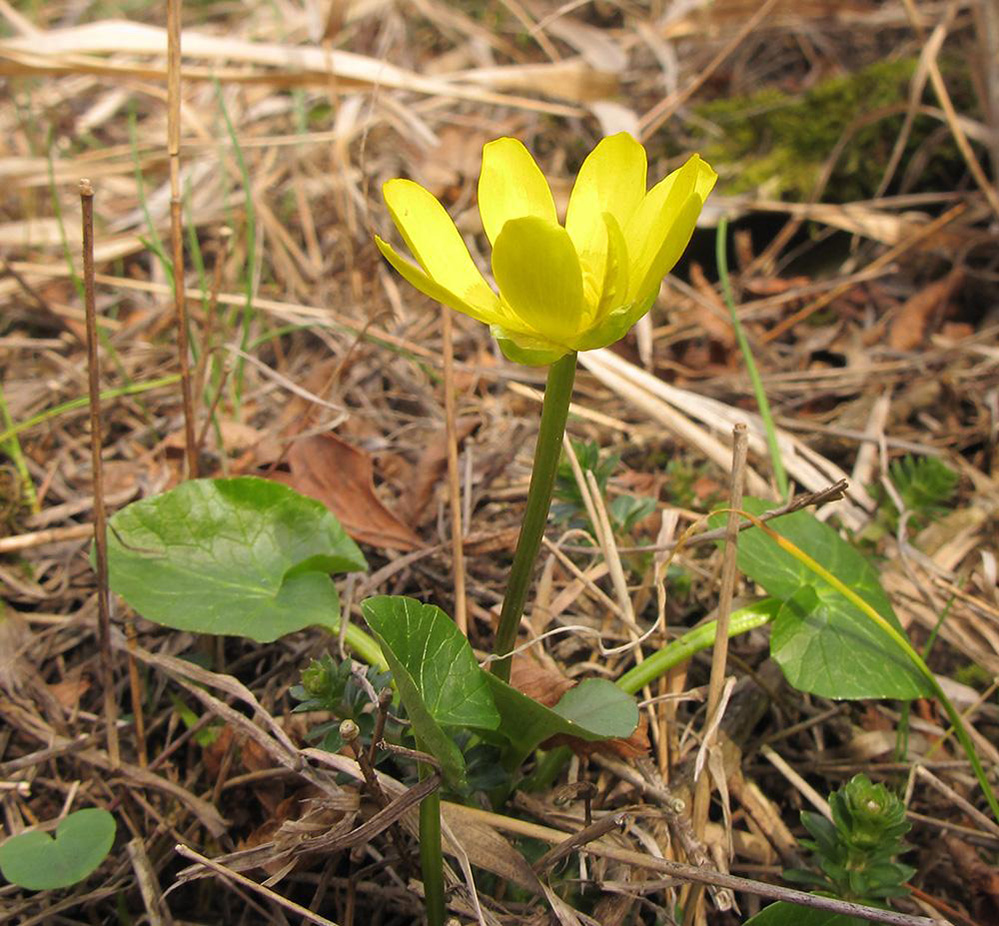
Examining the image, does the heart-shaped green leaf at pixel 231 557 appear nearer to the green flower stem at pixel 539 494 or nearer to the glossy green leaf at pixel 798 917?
the green flower stem at pixel 539 494

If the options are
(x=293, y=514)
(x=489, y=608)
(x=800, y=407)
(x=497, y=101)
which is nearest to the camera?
(x=293, y=514)

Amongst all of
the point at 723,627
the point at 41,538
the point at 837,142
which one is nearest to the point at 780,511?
the point at 723,627

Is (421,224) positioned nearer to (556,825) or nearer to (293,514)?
(293,514)

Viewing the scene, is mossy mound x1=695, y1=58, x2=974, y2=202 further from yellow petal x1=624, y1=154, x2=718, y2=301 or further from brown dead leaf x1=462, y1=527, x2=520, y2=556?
yellow petal x1=624, y1=154, x2=718, y2=301

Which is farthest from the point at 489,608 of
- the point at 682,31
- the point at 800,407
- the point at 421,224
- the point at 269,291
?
the point at 682,31

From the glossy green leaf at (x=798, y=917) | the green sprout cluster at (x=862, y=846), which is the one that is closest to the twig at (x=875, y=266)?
the green sprout cluster at (x=862, y=846)

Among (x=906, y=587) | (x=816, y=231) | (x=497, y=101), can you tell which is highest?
(x=497, y=101)
